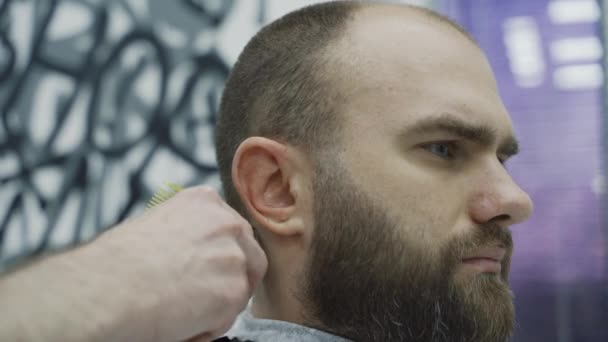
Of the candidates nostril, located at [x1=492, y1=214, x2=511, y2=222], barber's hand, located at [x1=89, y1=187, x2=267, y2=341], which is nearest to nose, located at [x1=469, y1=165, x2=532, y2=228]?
nostril, located at [x1=492, y1=214, x2=511, y2=222]

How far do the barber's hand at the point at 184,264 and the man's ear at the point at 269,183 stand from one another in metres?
0.24

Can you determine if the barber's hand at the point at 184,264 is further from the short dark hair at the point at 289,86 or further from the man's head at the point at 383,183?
the short dark hair at the point at 289,86

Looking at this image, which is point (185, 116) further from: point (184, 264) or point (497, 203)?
point (184, 264)

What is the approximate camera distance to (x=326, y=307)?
129cm

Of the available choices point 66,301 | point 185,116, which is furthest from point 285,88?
point 185,116

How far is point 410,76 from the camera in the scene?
1.33 meters

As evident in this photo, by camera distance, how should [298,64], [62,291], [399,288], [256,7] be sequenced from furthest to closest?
[256,7] < [298,64] < [399,288] < [62,291]

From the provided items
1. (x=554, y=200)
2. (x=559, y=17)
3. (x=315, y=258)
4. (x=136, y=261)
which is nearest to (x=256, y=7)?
(x=559, y=17)

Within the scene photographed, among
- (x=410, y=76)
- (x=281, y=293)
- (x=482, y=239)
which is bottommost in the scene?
(x=281, y=293)

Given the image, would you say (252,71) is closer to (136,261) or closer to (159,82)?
(136,261)

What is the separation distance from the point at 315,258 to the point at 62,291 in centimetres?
60

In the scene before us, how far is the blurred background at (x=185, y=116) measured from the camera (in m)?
2.42

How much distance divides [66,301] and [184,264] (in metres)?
0.18

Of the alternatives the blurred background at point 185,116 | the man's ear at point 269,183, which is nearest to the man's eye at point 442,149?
the man's ear at point 269,183
